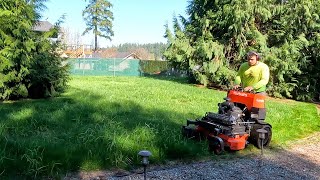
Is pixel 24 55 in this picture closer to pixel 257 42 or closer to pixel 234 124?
pixel 234 124

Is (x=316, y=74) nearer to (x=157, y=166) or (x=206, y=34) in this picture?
(x=206, y=34)

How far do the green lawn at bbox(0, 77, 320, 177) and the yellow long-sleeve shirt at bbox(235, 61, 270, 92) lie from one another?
1315 mm

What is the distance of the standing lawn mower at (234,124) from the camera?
21.0 ft

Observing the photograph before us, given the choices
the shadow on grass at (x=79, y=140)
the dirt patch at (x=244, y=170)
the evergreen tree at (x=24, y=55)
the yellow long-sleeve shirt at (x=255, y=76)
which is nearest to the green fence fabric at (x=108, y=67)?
the evergreen tree at (x=24, y=55)

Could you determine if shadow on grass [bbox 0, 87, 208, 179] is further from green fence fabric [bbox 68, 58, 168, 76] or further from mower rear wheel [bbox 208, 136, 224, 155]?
green fence fabric [bbox 68, 58, 168, 76]

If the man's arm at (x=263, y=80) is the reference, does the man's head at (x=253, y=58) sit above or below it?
above

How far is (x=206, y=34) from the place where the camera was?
69.8 ft

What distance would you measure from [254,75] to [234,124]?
142cm

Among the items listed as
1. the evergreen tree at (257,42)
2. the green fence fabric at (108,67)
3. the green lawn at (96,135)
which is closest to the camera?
the green lawn at (96,135)

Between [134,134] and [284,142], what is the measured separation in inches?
148

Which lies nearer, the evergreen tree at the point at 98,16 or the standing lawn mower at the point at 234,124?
the standing lawn mower at the point at 234,124

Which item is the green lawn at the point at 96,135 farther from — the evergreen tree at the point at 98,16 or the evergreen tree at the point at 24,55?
the evergreen tree at the point at 98,16

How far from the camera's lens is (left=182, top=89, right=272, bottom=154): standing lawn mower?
640cm

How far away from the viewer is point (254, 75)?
7.30 m
